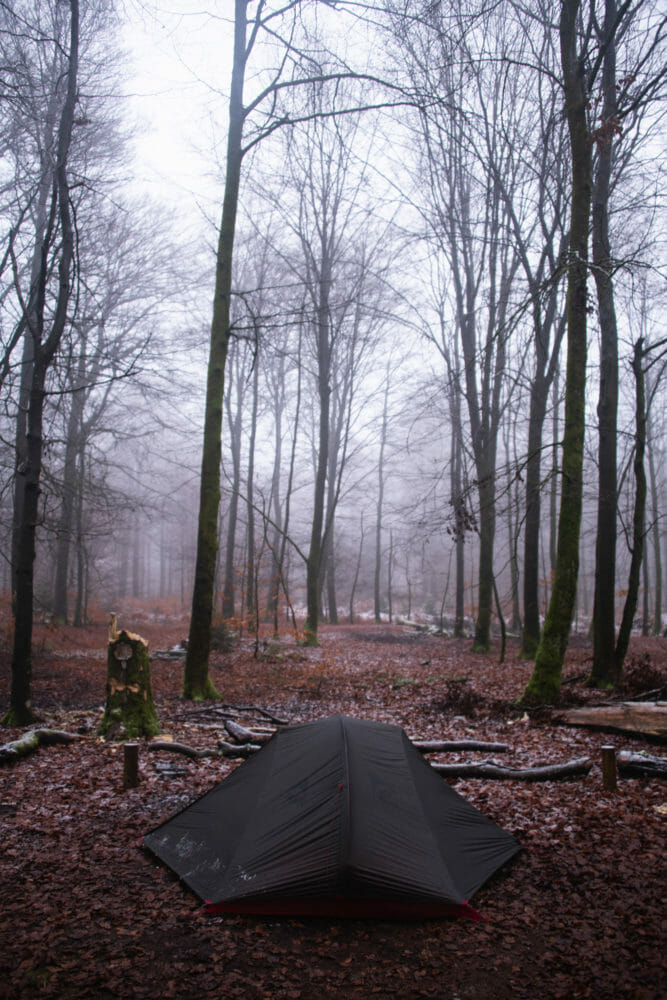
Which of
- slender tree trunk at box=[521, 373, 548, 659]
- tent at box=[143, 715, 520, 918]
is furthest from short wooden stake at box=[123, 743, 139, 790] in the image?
slender tree trunk at box=[521, 373, 548, 659]

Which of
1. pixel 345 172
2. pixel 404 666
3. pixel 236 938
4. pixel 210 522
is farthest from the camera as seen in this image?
pixel 345 172

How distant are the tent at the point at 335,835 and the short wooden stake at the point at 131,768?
1108mm

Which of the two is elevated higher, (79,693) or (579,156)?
(579,156)

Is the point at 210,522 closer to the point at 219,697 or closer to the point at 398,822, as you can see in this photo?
the point at 219,697

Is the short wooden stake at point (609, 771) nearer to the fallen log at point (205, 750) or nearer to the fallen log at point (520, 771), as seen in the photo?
the fallen log at point (520, 771)

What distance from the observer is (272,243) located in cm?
2053

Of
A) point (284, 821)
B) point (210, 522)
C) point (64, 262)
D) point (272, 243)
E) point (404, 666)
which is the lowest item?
point (404, 666)

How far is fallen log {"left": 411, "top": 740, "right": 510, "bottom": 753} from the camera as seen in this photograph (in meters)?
6.27

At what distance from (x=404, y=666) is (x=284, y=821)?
31.9ft

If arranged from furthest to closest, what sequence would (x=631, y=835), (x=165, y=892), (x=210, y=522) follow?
(x=210, y=522)
(x=631, y=835)
(x=165, y=892)

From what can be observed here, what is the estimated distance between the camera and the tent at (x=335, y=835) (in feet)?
11.8

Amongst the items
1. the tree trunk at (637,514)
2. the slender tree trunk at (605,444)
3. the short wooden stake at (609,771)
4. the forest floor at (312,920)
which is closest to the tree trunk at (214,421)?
the forest floor at (312,920)

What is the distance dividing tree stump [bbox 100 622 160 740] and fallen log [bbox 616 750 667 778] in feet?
16.9

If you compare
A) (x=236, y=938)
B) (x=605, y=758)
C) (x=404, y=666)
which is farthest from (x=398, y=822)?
(x=404, y=666)
